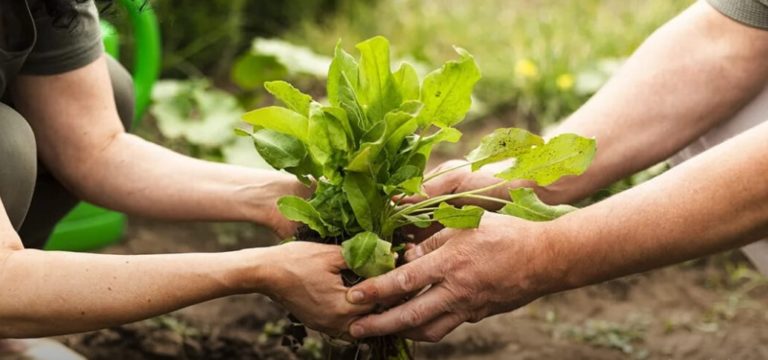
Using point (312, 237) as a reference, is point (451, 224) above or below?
above

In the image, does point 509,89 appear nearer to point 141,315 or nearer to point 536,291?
point 536,291

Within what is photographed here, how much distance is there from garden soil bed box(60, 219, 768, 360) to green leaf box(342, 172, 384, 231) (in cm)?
79

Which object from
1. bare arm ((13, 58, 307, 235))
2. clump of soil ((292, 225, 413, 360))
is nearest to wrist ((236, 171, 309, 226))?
bare arm ((13, 58, 307, 235))

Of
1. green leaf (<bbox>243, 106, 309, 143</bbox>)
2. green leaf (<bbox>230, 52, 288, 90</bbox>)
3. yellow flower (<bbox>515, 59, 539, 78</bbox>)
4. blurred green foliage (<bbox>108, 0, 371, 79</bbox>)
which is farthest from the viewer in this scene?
blurred green foliage (<bbox>108, 0, 371, 79</bbox>)

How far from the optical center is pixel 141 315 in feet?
5.78

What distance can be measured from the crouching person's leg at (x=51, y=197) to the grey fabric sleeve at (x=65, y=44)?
195mm

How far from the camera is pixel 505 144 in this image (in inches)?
72.8

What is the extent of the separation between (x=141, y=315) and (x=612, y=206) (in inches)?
31.1

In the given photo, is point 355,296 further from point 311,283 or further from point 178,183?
point 178,183

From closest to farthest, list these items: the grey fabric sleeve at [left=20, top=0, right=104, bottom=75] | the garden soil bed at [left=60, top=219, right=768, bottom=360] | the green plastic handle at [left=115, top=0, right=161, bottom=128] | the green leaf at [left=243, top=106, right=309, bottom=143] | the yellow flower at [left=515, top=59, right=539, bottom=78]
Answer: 1. the green leaf at [left=243, top=106, right=309, bottom=143]
2. the grey fabric sleeve at [left=20, top=0, right=104, bottom=75]
3. the garden soil bed at [left=60, top=219, right=768, bottom=360]
4. the green plastic handle at [left=115, top=0, right=161, bottom=128]
5. the yellow flower at [left=515, top=59, right=539, bottom=78]

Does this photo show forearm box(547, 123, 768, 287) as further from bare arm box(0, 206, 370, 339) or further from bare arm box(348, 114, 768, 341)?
bare arm box(0, 206, 370, 339)

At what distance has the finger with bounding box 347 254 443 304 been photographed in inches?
72.6

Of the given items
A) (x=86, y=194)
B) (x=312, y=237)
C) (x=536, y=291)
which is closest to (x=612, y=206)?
(x=536, y=291)

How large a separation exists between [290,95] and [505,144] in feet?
1.21
